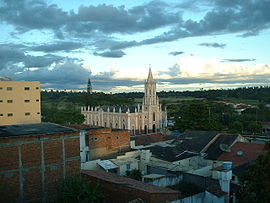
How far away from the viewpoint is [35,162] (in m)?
16.7

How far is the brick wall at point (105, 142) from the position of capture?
28031mm

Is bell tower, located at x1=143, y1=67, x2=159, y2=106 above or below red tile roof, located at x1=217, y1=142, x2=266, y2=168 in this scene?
above

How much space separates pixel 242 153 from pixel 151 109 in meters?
45.0

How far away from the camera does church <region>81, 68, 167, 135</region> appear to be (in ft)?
224

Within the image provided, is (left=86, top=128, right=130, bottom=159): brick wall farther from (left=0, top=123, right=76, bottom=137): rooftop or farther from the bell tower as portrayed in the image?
the bell tower

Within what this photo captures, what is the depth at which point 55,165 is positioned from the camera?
57.6 ft

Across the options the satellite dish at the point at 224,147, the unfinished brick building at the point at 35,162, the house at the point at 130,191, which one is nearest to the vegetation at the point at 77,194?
the house at the point at 130,191

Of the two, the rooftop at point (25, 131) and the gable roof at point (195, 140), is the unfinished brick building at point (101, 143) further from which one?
the rooftop at point (25, 131)

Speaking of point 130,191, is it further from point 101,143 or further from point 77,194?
point 101,143

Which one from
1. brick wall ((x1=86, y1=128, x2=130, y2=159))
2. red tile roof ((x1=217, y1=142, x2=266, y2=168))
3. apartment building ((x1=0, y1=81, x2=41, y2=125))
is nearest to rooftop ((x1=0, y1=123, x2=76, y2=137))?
brick wall ((x1=86, y1=128, x2=130, y2=159))

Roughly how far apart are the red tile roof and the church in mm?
40541

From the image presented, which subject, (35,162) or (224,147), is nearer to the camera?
(35,162)

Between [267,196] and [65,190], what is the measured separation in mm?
10059

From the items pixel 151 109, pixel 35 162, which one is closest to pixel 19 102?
pixel 35 162
